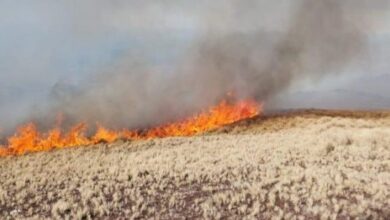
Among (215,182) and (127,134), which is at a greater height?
(127,134)

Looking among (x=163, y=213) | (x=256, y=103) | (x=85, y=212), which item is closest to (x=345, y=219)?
(x=163, y=213)

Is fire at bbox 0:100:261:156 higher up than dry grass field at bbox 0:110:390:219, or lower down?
higher up

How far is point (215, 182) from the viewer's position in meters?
21.1

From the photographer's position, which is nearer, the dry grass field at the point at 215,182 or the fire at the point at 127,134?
the dry grass field at the point at 215,182

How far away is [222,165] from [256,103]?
49909 millimetres

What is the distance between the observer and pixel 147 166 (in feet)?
84.7

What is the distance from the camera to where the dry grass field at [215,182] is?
1722 cm

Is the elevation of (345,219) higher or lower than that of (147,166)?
lower

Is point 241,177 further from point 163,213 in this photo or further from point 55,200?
point 55,200

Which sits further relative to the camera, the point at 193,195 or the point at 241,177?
the point at 241,177

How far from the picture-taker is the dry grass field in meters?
17.2

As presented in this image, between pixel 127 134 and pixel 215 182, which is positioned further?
pixel 127 134

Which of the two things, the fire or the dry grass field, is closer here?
the dry grass field

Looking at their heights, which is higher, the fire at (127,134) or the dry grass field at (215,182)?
the fire at (127,134)
